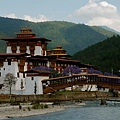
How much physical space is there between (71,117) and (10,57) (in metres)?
40.6

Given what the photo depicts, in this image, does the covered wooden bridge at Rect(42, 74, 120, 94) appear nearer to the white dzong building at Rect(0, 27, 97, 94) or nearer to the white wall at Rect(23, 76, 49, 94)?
the white wall at Rect(23, 76, 49, 94)

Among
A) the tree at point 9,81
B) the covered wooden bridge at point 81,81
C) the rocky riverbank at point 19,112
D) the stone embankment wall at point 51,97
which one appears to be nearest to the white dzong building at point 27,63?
the tree at point 9,81

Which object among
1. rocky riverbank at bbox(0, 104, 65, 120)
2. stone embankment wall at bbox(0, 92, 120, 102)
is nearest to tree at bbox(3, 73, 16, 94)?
stone embankment wall at bbox(0, 92, 120, 102)

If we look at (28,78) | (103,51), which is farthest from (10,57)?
(103,51)

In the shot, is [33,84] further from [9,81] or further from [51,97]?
[9,81]

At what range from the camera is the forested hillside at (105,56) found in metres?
142

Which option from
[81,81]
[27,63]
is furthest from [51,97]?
[27,63]

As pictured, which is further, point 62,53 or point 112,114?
point 62,53

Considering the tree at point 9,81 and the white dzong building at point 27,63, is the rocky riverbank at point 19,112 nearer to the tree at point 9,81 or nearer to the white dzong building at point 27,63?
the white dzong building at point 27,63

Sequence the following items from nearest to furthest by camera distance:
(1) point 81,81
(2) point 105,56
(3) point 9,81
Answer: (1) point 81,81
(3) point 9,81
(2) point 105,56

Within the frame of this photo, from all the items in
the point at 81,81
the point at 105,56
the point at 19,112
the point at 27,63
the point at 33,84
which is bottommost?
the point at 19,112

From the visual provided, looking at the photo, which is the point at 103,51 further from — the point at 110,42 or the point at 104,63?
the point at 104,63

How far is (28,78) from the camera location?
79.2 meters

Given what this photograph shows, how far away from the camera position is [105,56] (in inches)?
6309
